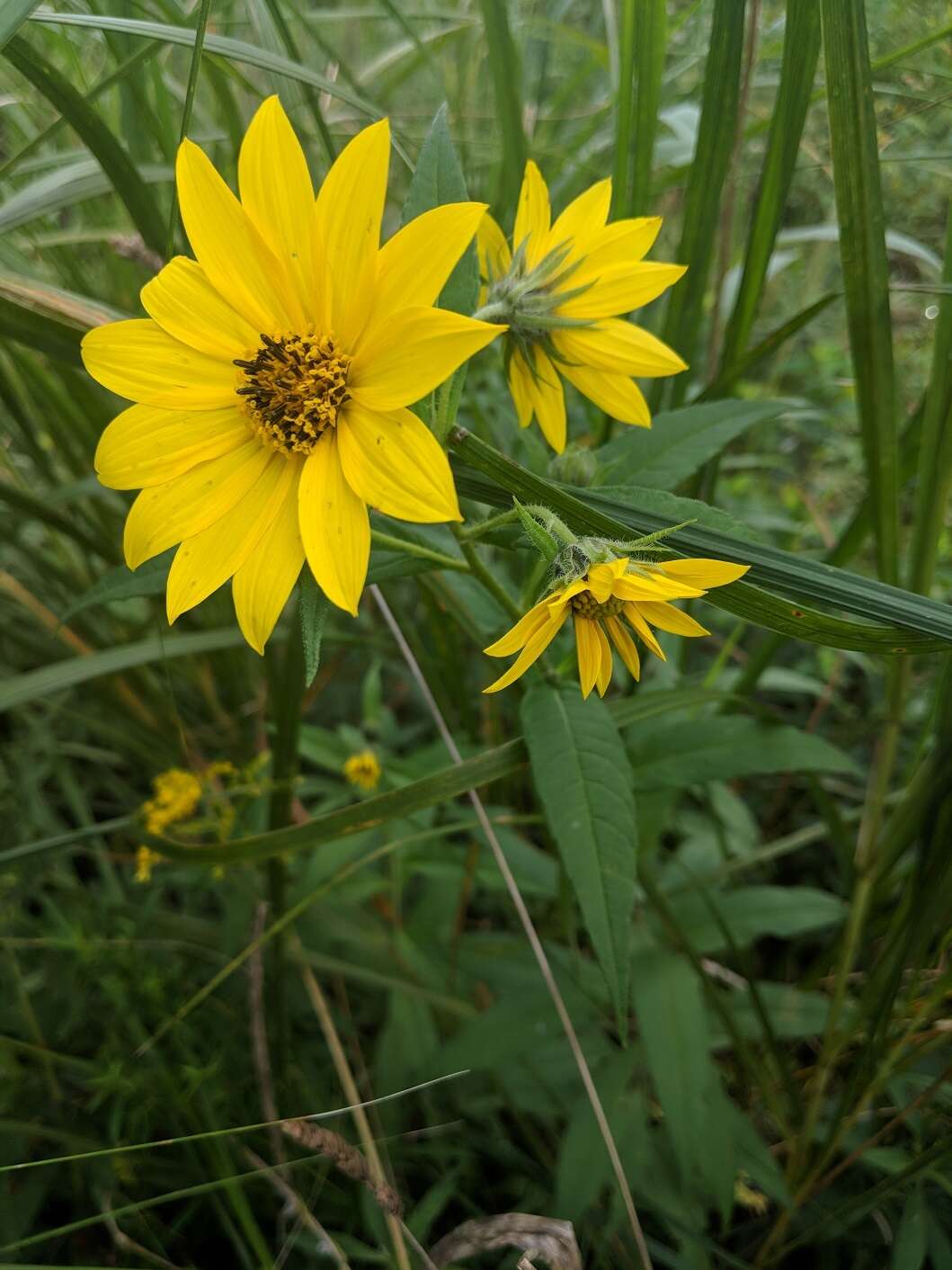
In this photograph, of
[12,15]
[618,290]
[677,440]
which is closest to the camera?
[12,15]

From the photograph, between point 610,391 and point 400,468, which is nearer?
point 400,468

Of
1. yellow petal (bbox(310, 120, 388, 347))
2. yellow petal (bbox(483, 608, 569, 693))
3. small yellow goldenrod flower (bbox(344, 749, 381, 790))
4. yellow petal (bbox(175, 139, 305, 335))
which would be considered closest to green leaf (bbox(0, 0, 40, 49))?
yellow petal (bbox(175, 139, 305, 335))

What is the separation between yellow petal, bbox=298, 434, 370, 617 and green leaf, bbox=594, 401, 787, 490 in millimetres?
328

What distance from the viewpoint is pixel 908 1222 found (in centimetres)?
92

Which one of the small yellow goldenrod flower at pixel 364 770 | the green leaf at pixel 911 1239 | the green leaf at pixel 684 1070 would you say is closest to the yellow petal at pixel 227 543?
A: the small yellow goldenrod flower at pixel 364 770

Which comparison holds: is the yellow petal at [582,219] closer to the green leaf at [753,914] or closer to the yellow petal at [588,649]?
the yellow petal at [588,649]

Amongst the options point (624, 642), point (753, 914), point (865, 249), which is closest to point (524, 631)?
point (624, 642)

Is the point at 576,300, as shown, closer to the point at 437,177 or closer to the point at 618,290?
the point at 618,290

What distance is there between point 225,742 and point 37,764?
1.12 feet

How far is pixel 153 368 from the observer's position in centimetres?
73

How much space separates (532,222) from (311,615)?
1.57 feet

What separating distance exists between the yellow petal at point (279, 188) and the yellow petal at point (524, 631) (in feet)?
1.08

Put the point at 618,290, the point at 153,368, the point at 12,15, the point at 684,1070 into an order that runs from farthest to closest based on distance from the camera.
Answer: the point at 684,1070, the point at 618,290, the point at 153,368, the point at 12,15

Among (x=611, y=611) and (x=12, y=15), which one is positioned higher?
(x=12, y=15)
